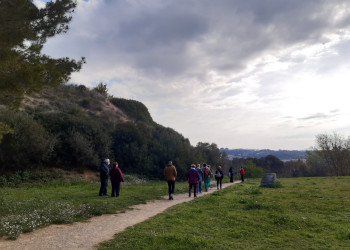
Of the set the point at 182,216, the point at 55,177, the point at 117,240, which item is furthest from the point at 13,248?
the point at 55,177

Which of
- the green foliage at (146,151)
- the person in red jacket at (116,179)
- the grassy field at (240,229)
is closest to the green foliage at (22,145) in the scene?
Answer: the green foliage at (146,151)

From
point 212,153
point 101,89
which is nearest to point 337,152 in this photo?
point 212,153

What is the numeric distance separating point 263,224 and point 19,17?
37.8 feet

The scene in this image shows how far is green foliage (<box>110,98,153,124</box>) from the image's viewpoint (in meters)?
45.4

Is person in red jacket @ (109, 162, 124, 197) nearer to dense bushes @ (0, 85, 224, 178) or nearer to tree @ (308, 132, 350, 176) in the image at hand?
dense bushes @ (0, 85, 224, 178)

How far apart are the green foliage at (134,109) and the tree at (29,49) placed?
3194 centimetres

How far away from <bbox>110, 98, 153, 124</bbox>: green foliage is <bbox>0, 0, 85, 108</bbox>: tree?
31.9m

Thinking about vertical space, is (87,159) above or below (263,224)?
above

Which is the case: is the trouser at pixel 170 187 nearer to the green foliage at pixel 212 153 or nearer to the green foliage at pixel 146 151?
the green foliage at pixel 146 151

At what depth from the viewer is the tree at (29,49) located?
32.3 ft

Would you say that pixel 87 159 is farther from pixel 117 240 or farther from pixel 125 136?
pixel 117 240

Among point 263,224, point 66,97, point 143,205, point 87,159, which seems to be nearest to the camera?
point 263,224

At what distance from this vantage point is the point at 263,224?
8.20 metres

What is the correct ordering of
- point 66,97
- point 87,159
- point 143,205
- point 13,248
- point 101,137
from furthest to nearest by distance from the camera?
point 66,97 < point 101,137 < point 87,159 < point 143,205 < point 13,248
